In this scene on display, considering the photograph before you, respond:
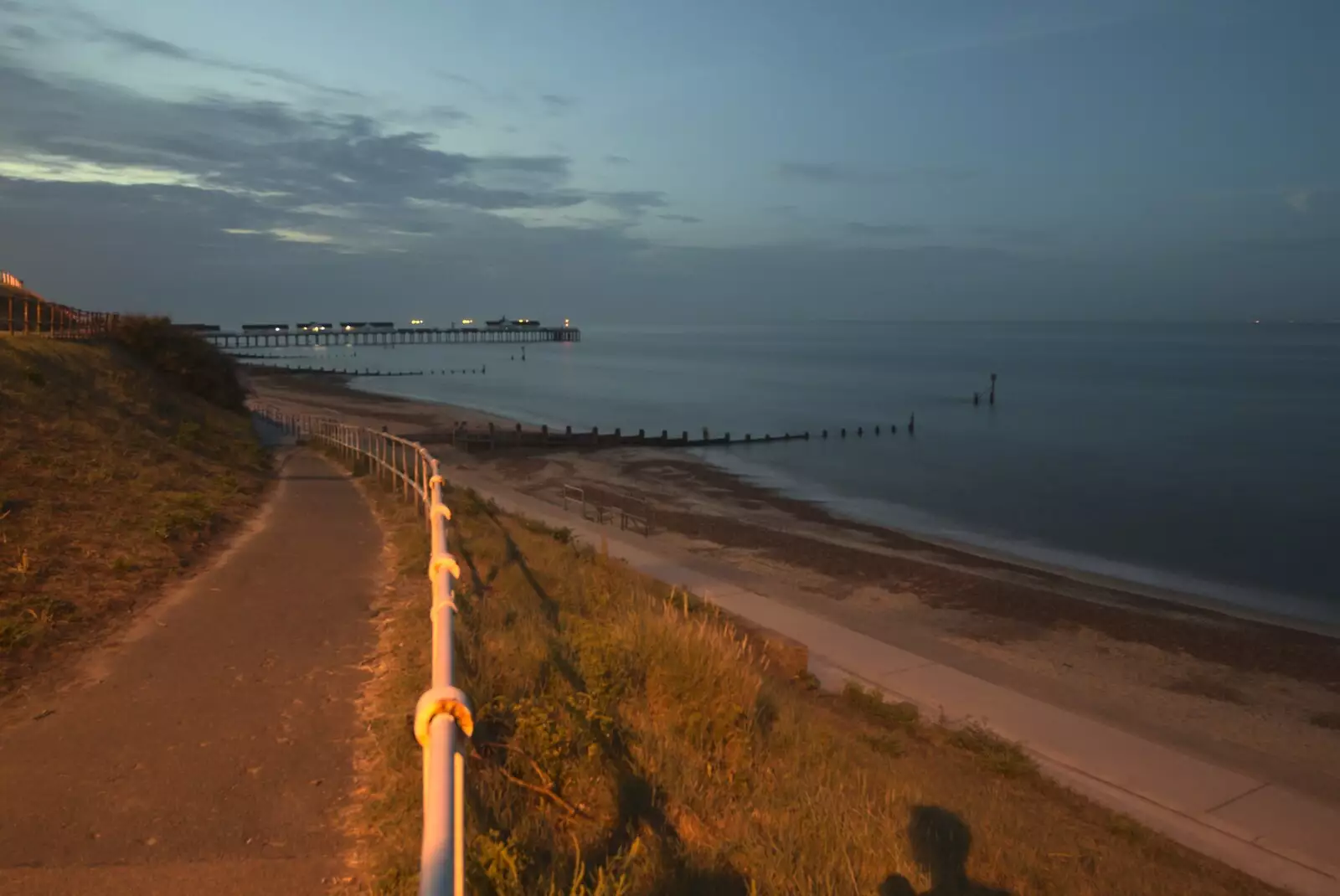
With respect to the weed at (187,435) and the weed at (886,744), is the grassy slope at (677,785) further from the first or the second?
the weed at (187,435)

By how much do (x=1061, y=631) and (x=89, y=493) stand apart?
50.6 feet

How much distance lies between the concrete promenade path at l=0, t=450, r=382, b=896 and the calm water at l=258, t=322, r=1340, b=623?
76.9ft

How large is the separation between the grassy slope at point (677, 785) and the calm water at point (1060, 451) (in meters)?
19.6

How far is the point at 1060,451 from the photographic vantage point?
5291cm

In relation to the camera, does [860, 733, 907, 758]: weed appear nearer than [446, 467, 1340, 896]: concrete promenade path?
No

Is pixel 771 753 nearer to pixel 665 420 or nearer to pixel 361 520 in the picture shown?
pixel 361 520

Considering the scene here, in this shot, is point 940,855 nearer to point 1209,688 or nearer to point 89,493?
point 89,493

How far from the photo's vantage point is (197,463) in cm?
1622

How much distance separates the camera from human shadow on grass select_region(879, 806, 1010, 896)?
474 cm

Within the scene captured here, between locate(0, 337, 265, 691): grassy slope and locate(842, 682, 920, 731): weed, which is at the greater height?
locate(0, 337, 265, 691): grassy slope

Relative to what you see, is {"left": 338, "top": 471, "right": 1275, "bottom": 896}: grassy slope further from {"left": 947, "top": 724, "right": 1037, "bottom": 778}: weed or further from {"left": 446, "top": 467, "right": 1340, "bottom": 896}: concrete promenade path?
{"left": 446, "top": 467, "right": 1340, "bottom": 896}: concrete promenade path

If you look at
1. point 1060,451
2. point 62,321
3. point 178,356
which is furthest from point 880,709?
point 1060,451

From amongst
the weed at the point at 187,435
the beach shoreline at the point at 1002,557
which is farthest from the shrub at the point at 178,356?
the beach shoreline at the point at 1002,557

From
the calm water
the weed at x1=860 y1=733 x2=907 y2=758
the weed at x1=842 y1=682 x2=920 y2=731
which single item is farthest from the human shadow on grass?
the calm water
